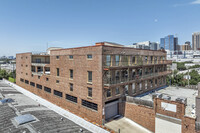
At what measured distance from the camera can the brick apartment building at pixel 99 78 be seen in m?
20.3

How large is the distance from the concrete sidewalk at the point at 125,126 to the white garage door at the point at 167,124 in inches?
76.5

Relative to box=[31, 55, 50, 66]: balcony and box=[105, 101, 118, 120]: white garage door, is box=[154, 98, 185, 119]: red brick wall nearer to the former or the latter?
box=[105, 101, 118, 120]: white garage door

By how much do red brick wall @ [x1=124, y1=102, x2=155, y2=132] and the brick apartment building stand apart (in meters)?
1.65

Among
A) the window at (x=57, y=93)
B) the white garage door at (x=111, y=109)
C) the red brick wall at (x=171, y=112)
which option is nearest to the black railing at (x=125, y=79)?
the white garage door at (x=111, y=109)

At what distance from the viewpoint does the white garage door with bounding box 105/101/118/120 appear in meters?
21.6

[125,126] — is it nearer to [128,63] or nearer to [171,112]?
[171,112]

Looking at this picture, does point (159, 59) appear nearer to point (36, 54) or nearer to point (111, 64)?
point (111, 64)

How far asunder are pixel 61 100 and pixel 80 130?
15.4 meters

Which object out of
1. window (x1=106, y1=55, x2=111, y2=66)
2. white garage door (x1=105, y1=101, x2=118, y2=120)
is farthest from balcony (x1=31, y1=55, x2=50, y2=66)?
white garage door (x1=105, y1=101, x2=118, y2=120)

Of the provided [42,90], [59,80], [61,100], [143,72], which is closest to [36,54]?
[42,90]

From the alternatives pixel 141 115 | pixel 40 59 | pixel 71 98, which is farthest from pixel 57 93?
pixel 141 115

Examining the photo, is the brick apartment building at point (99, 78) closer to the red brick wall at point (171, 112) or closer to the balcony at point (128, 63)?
the balcony at point (128, 63)

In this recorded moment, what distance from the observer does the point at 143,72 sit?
28.4m

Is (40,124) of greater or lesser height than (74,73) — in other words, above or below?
below
